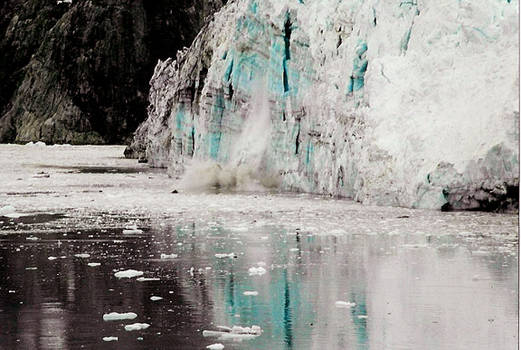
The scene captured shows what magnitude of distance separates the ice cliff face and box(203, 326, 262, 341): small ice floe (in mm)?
8781

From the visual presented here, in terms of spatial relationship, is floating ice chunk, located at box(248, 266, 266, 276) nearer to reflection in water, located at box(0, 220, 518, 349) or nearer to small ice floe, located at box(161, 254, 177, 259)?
reflection in water, located at box(0, 220, 518, 349)

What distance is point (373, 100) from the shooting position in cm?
1798

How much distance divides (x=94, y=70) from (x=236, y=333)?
88.1 metres

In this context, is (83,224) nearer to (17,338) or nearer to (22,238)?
(22,238)

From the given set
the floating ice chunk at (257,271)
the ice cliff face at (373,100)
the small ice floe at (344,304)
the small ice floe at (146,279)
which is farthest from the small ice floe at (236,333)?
the ice cliff face at (373,100)

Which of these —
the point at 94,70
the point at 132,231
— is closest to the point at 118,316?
the point at 132,231

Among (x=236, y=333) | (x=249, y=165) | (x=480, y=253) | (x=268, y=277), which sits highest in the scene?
(x=249, y=165)

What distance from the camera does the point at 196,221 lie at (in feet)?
51.9

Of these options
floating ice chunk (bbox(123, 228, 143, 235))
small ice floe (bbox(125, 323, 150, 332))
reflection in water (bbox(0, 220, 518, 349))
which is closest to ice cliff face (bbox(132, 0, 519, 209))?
reflection in water (bbox(0, 220, 518, 349))

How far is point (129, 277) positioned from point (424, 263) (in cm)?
307

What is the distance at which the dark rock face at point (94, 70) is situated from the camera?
9194 cm

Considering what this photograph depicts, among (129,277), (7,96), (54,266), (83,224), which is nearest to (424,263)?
(129,277)

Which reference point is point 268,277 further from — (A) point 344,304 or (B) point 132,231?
(B) point 132,231

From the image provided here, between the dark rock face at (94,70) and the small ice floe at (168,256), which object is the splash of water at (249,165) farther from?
the dark rock face at (94,70)
